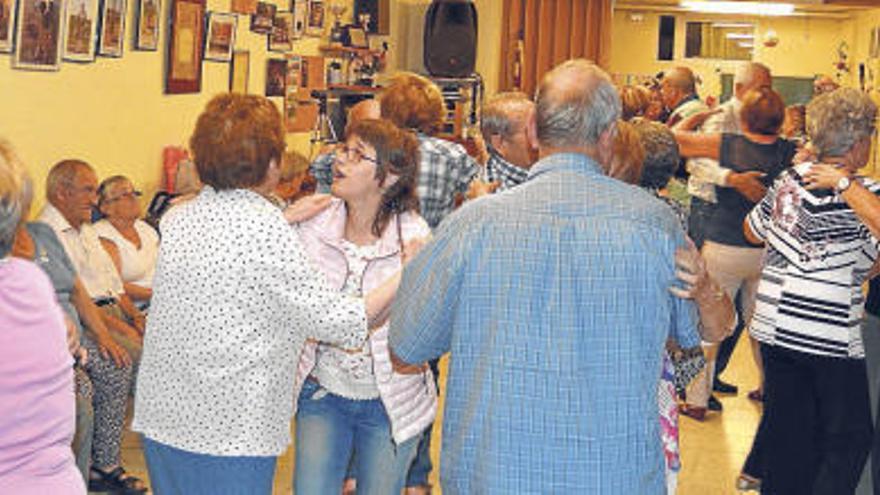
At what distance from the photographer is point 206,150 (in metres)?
3.14

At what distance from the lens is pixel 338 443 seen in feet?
12.0

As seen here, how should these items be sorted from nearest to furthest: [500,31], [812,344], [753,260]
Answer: [812,344] → [753,260] → [500,31]

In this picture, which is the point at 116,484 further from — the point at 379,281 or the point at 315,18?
the point at 315,18

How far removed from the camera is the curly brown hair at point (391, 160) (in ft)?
12.3

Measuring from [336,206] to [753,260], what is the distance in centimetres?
327

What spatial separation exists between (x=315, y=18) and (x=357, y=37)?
31.8 inches

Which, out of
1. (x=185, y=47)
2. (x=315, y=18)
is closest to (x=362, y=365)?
(x=185, y=47)

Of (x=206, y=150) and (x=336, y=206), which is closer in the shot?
(x=206, y=150)

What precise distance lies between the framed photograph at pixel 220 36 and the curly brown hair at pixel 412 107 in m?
2.59

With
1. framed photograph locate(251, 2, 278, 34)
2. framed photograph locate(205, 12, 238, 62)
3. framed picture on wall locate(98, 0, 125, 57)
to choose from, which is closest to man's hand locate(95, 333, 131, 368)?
framed picture on wall locate(98, 0, 125, 57)

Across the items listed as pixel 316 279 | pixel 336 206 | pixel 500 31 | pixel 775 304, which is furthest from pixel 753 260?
pixel 500 31

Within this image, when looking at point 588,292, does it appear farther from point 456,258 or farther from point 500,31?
point 500,31

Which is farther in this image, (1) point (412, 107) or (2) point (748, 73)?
(2) point (748, 73)

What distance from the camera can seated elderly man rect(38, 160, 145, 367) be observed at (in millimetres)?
5297
